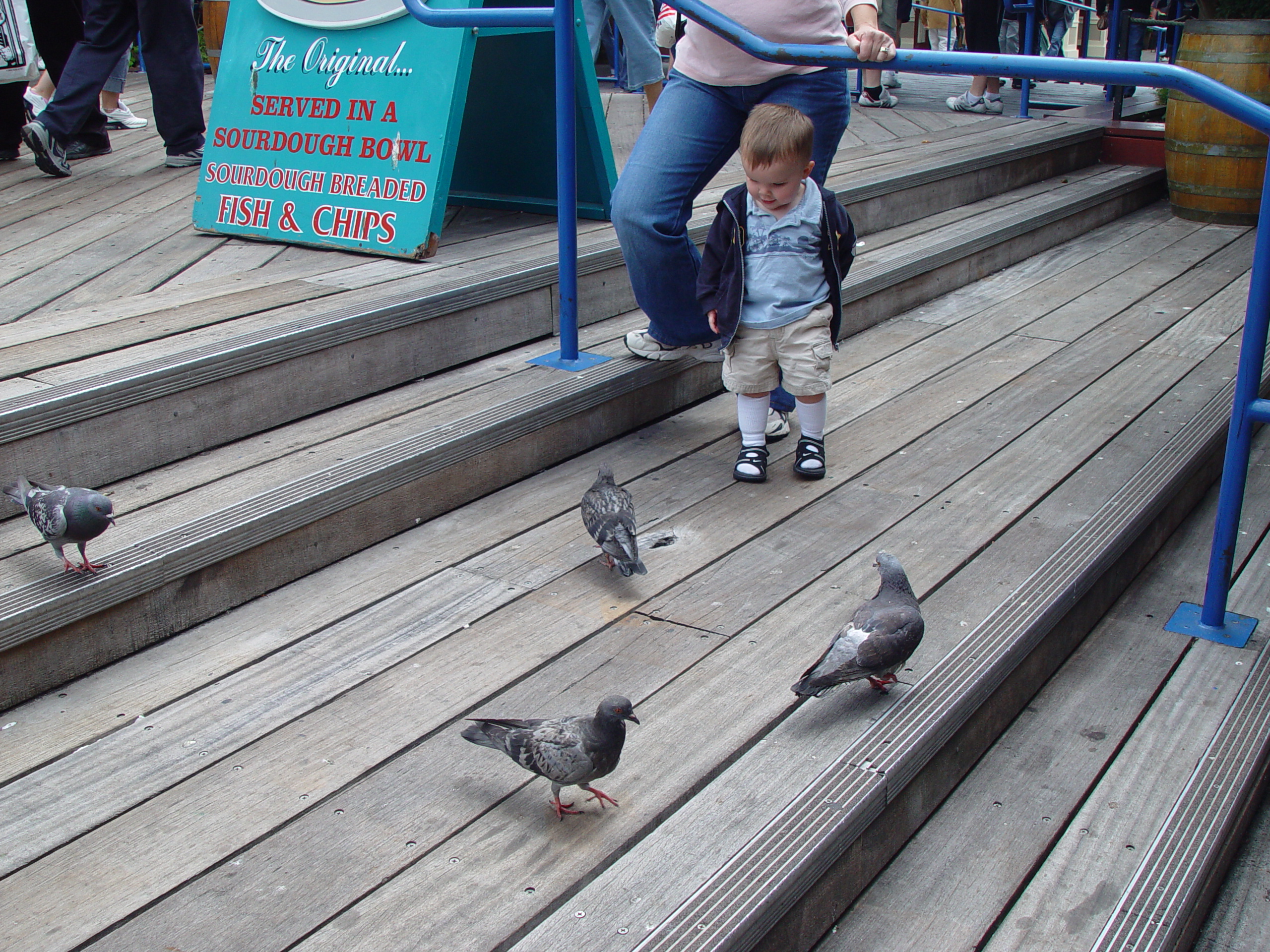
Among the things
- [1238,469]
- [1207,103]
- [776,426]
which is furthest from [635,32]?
[1238,469]

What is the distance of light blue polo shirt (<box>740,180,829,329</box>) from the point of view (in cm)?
274

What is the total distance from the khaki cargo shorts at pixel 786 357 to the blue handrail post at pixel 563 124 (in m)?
0.48

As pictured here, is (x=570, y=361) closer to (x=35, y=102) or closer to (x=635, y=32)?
(x=635, y=32)

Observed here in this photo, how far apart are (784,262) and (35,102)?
5779mm

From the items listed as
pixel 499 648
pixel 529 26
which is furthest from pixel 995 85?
pixel 499 648

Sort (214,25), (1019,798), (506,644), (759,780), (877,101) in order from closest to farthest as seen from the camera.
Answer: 1. (759,780)
2. (1019,798)
3. (506,644)
4. (877,101)
5. (214,25)

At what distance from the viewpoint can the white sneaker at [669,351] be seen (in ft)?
A: 10.3

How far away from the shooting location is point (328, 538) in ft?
7.77

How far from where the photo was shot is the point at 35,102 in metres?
6.62

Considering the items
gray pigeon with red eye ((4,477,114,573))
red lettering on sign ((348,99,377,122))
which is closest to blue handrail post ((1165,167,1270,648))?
gray pigeon with red eye ((4,477,114,573))

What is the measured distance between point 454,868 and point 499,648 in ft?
1.91

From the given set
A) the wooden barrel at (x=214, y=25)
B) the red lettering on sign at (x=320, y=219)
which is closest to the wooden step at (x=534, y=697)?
the red lettering on sign at (x=320, y=219)

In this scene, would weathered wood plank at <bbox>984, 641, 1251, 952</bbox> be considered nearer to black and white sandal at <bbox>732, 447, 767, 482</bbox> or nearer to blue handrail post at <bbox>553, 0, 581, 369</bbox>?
black and white sandal at <bbox>732, 447, 767, 482</bbox>

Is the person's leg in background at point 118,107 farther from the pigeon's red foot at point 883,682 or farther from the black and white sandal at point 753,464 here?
the pigeon's red foot at point 883,682
